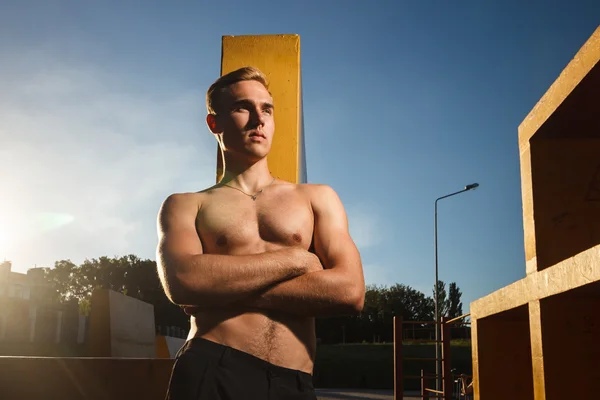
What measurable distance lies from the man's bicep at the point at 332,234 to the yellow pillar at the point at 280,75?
50cm

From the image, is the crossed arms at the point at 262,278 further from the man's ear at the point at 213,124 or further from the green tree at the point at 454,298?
the green tree at the point at 454,298

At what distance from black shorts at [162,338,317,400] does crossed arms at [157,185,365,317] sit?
0.56ft

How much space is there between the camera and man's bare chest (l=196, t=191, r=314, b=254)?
2.10 m

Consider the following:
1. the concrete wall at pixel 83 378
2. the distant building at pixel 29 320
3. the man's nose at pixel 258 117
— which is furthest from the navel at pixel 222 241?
the distant building at pixel 29 320

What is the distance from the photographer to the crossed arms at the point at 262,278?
1962mm

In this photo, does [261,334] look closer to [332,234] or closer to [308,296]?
[308,296]

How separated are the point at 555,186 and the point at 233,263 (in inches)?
95.7

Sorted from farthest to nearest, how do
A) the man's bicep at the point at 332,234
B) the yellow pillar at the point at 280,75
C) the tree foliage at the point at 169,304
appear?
1. the tree foliage at the point at 169,304
2. the yellow pillar at the point at 280,75
3. the man's bicep at the point at 332,234

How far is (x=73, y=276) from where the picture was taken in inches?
2464

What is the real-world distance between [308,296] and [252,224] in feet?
1.14

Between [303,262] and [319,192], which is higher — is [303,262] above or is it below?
below

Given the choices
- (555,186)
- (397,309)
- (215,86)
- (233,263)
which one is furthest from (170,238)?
(397,309)

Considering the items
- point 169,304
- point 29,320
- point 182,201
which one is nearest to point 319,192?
point 182,201

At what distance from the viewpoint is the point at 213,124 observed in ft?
7.49
